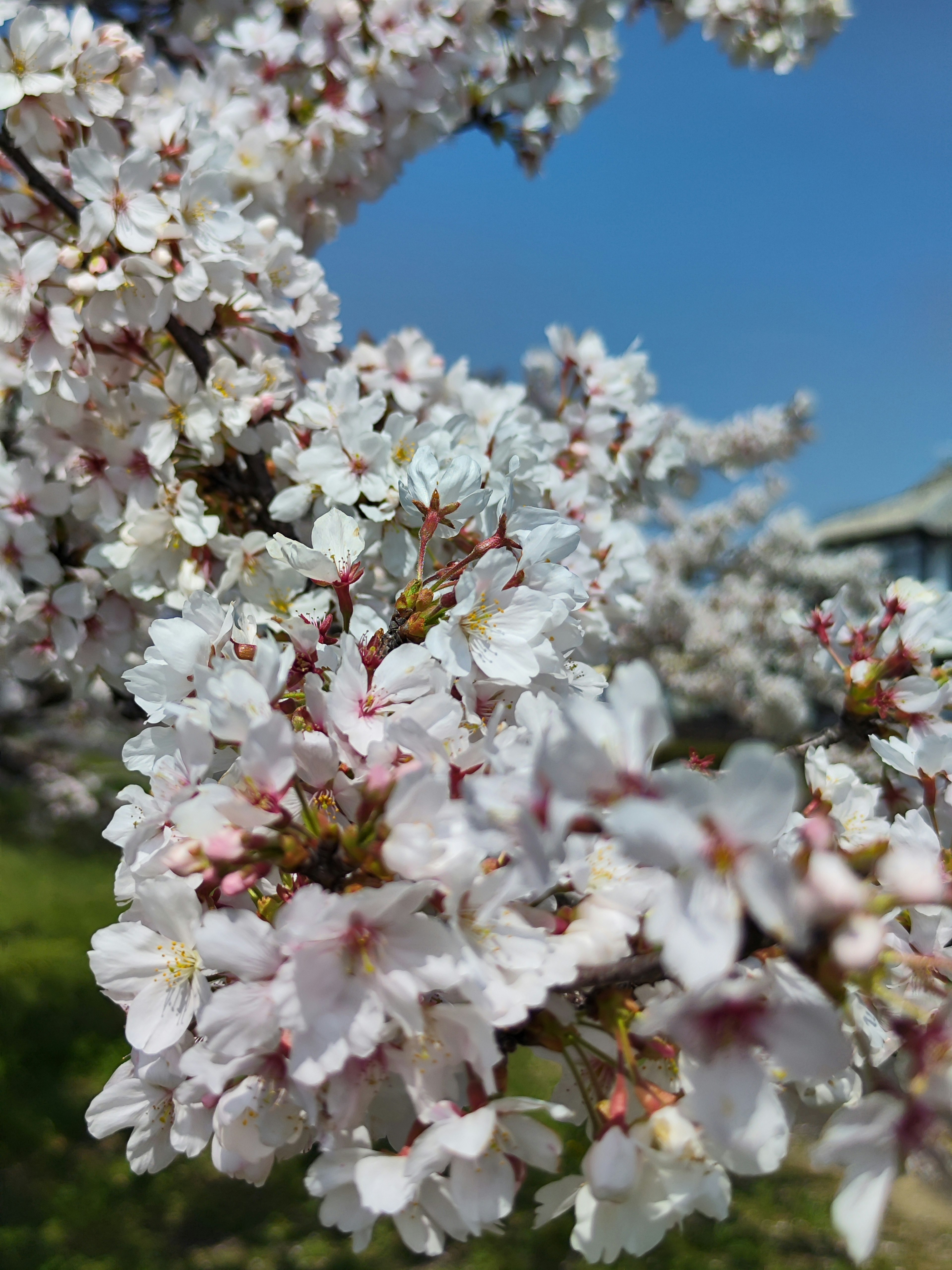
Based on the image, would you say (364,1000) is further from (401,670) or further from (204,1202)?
(204,1202)

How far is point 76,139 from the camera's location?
7.22 ft

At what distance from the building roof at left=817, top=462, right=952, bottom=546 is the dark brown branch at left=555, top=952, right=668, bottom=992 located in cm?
2480

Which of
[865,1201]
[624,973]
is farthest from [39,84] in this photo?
[865,1201]

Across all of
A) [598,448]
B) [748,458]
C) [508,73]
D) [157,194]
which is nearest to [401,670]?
[157,194]

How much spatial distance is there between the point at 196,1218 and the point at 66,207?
4875 millimetres

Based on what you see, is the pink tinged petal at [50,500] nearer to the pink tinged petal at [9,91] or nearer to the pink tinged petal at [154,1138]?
the pink tinged petal at [9,91]

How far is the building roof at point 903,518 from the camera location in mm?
23672

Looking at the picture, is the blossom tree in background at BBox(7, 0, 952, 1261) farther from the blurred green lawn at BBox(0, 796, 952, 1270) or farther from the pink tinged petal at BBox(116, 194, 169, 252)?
the blurred green lawn at BBox(0, 796, 952, 1270)

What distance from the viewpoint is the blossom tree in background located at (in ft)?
2.77

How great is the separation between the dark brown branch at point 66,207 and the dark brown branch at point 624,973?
1749 mm

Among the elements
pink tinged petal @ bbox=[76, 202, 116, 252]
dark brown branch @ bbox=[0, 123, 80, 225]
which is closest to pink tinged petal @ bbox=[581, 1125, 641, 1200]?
pink tinged petal @ bbox=[76, 202, 116, 252]

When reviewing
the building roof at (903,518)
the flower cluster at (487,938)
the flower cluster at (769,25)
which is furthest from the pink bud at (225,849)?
the building roof at (903,518)

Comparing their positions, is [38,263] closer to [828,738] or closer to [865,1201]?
[828,738]

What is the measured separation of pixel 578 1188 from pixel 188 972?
0.58 metres
